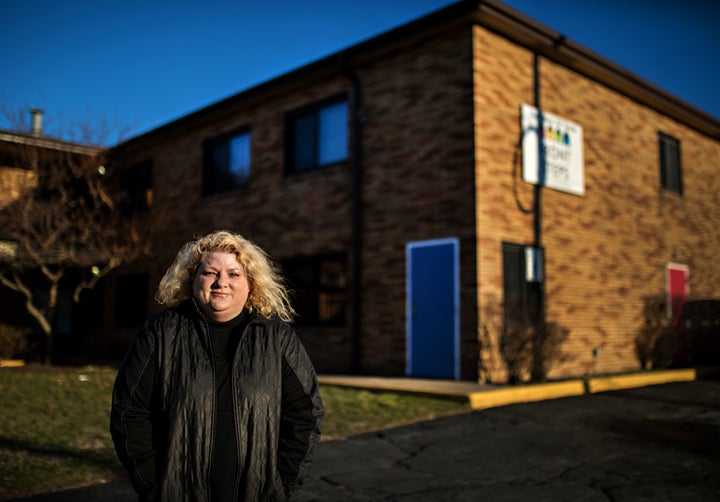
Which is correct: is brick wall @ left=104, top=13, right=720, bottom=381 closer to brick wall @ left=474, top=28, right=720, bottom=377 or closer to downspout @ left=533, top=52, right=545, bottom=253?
brick wall @ left=474, top=28, right=720, bottom=377

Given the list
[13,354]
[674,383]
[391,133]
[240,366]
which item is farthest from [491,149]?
[13,354]

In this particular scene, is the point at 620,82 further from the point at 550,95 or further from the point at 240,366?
the point at 240,366

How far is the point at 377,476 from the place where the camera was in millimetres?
5273

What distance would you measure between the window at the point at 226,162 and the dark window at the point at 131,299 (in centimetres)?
414

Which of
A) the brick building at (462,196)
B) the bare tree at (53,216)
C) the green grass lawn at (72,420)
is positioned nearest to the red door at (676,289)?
the brick building at (462,196)

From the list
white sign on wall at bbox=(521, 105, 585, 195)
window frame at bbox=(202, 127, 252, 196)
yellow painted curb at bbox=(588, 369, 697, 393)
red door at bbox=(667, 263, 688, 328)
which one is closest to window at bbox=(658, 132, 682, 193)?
red door at bbox=(667, 263, 688, 328)

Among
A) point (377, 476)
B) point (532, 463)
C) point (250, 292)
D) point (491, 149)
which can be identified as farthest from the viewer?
point (491, 149)

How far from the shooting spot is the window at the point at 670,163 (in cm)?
1566

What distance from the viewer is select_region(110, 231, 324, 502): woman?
2367 millimetres

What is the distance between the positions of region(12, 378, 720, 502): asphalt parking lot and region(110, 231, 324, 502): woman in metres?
2.31

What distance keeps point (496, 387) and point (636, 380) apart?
3189mm

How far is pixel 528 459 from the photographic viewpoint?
5793mm

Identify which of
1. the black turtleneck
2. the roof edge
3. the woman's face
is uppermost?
the roof edge

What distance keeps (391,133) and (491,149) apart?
2.02 metres
